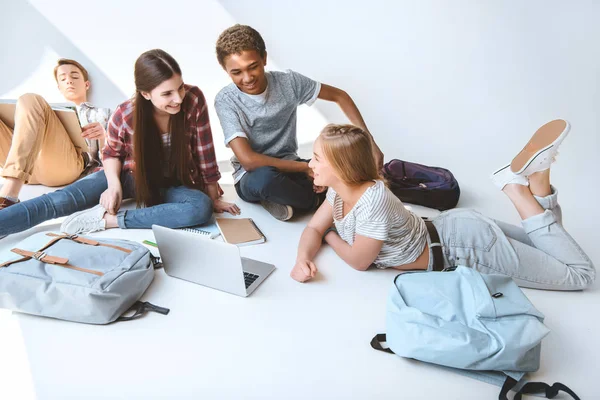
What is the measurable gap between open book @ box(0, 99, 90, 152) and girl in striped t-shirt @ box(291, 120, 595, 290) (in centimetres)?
140

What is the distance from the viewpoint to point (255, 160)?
2.01 metres

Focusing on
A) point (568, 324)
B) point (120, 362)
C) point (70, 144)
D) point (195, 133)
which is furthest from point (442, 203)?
point (70, 144)

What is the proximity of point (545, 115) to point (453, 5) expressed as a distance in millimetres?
860

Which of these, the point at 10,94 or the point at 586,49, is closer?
the point at 586,49

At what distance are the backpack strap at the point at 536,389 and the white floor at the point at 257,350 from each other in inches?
1.9

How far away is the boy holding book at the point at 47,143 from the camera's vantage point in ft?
6.34

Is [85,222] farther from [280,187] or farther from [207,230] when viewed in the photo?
[280,187]

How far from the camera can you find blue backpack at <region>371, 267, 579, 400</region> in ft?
3.57

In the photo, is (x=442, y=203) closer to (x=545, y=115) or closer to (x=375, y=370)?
(x=545, y=115)

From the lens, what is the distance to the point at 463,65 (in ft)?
8.94

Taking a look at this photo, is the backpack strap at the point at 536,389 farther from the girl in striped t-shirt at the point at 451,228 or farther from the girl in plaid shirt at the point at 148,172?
the girl in plaid shirt at the point at 148,172

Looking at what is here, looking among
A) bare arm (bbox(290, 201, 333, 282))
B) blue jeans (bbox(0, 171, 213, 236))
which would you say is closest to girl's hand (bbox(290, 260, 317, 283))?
bare arm (bbox(290, 201, 333, 282))

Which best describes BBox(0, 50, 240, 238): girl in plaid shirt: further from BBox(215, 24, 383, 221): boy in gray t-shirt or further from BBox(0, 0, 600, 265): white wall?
BBox(0, 0, 600, 265): white wall

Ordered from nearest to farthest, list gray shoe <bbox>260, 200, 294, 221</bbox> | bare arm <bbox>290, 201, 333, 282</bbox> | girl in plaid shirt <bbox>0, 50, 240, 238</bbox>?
bare arm <bbox>290, 201, 333, 282</bbox> → girl in plaid shirt <bbox>0, 50, 240, 238</bbox> → gray shoe <bbox>260, 200, 294, 221</bbox>
